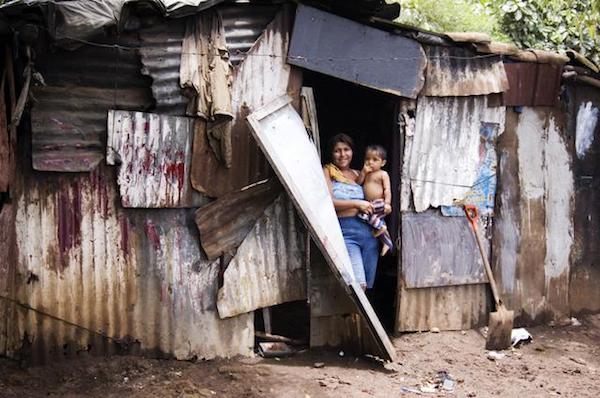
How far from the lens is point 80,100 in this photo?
5.42 meters

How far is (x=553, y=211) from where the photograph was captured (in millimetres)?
7434

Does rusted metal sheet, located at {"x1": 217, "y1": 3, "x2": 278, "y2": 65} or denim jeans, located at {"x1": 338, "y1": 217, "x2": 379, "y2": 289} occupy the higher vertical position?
rusted metal sheet, located at {"x1": 217, "y1": 3, "x2": 278, "y2": 65}

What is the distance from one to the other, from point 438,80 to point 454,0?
14.5 ft

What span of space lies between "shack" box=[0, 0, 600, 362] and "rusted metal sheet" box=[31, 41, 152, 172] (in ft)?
0.04

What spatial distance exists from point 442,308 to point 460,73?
Result: 2.33m

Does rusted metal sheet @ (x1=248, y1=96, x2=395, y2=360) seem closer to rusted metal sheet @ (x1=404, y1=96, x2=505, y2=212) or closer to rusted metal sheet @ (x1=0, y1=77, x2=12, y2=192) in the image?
rusted metal sheet @ (x1=404, y1=96, x2=505, y2=212)

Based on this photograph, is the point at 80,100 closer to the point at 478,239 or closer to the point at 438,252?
the point at 438,252

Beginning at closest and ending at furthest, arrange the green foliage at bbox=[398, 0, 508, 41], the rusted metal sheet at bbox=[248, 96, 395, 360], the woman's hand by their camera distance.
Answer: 1. the rusted metal sheet at bbox=[248, 96, 395, 360]
2. the woman's hand
3. the green foliage at bbox=[398, 0, 508, 41]

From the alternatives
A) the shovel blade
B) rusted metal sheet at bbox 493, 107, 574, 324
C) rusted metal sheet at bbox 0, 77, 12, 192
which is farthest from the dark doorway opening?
rusted metal sheet at bbox 0, 77, 12, 192

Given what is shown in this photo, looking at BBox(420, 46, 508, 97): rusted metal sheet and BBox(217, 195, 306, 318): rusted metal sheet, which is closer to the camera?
BBox(217, 195, 306, 318): rusted metal sheet

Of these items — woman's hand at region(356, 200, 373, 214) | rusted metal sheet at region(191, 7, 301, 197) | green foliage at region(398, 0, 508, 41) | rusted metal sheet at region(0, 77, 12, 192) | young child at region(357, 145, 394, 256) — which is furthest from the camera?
green foliage at region(398, 0, 508, 41)

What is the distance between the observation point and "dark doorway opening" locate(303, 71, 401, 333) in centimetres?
686

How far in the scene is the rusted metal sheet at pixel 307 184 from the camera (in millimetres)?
5668

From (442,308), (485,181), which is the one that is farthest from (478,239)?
(442,308)
